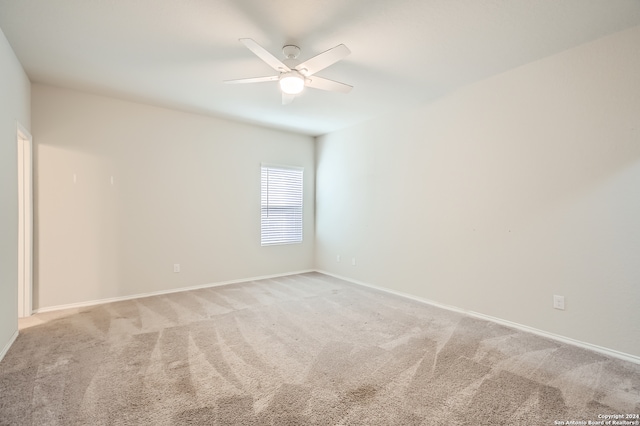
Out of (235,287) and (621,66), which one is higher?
(621,66)

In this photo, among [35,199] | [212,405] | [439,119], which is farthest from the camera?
[439,119]

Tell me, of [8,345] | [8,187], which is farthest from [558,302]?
[8,187]

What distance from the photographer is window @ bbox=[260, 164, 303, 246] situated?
17.3ft

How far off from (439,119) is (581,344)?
273cm

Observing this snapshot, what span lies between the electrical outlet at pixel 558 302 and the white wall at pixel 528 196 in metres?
0.05

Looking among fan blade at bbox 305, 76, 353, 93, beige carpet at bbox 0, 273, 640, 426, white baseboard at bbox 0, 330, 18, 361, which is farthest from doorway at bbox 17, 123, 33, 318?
fan blade at bbox 305, 76, 353, 93

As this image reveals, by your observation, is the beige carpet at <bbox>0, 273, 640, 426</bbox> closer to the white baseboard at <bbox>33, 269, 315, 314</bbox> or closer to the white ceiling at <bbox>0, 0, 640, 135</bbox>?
the white baseboard at <bbox>33, 269, 315, 314</bbox>

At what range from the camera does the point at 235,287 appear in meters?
4.58

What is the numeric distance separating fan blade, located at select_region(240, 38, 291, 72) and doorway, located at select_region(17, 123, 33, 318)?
2.94 meters

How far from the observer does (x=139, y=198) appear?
13.5 ft

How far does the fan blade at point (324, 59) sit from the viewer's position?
212cm

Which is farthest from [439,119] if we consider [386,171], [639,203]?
[639,203]

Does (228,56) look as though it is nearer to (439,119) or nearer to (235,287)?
(439,119)

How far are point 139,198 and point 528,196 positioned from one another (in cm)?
474
